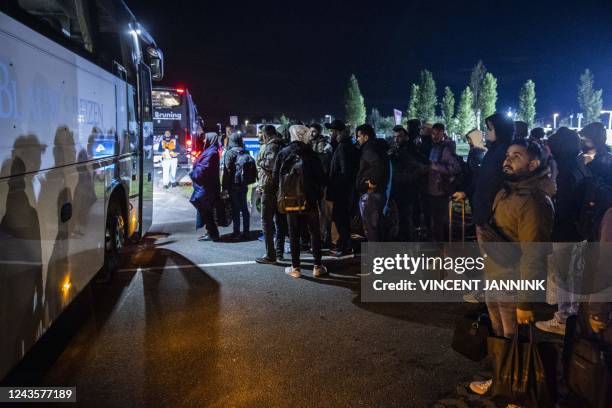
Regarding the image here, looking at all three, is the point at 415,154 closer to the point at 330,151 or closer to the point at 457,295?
the point at 330,151

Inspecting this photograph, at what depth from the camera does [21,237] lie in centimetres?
331

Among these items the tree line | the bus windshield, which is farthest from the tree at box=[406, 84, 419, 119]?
the bus windshield

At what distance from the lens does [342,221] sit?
25.8 ft

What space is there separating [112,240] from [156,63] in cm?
414

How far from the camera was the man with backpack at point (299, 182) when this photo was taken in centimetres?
631

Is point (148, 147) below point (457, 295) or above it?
above

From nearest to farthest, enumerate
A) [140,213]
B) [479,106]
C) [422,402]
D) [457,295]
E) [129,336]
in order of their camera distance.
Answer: [422,402] < [129,336] < [457,295] < [140,213] < [479,106]

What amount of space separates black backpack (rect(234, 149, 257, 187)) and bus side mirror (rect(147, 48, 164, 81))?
95.5 inches

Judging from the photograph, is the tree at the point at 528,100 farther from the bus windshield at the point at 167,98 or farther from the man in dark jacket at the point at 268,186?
the man in dark jacket at the point at 268,186

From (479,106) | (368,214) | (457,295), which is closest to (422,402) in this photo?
(457,295)

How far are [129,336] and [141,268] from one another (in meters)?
2.54

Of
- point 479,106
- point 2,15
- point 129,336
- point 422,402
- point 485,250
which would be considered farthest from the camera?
point 479,106

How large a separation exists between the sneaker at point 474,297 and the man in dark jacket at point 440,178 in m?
1.18

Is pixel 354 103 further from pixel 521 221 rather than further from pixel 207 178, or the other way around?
pixel 521 221
